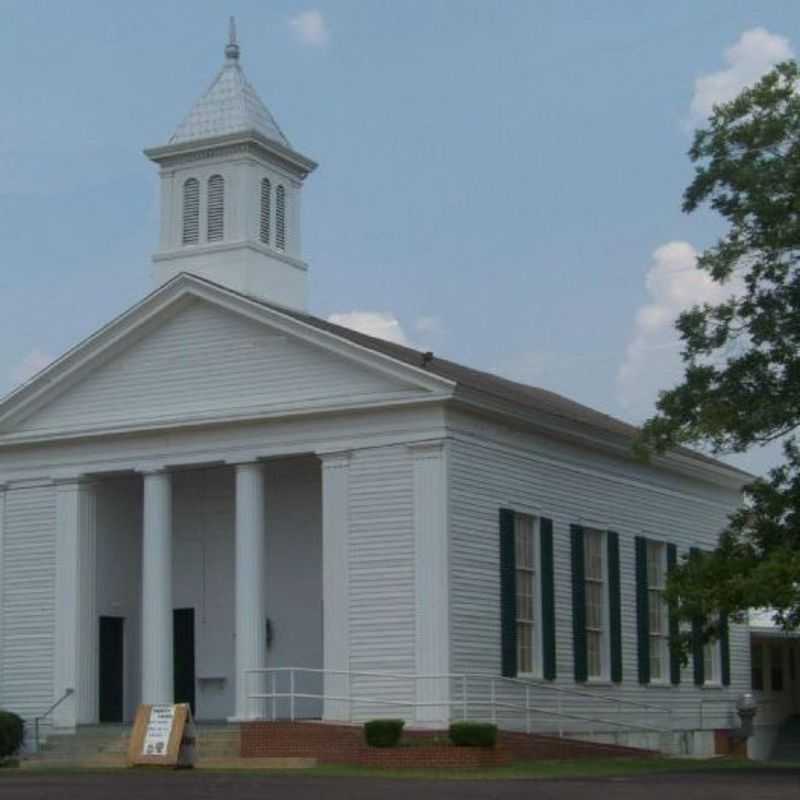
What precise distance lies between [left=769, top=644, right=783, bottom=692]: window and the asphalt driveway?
23.2 metres

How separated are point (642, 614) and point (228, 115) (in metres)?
14.9

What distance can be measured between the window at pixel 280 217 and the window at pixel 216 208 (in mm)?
1407

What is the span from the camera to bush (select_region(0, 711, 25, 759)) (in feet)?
120

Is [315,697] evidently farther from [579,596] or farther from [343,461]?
[579,596]

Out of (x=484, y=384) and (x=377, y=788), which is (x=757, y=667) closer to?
(x=484, y=384)

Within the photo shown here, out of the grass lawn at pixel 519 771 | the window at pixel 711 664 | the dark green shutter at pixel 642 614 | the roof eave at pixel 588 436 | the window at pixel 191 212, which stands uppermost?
the window at pixel 191 212

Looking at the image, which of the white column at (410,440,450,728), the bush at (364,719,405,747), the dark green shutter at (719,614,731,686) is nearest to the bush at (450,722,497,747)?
the bush at (364,719,405,747)

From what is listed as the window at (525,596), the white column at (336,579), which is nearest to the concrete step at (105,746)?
the white column at (336,579)

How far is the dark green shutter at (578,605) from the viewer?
39156 mm

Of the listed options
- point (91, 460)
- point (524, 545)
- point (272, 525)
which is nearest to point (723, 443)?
point (524, 545)

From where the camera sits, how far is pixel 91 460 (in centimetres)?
3888

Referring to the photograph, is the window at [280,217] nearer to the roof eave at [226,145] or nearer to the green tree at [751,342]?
the roof eave at [226,145]

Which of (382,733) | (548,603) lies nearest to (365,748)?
(382,733)

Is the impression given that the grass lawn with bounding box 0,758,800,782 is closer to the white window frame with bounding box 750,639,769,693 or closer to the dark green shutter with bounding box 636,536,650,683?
the dark green shutter with bounding box 636,536,650,683
